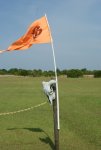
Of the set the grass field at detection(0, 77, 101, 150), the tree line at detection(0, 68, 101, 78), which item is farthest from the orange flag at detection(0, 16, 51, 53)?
the tree line at detection(0, 68, 101, 78)

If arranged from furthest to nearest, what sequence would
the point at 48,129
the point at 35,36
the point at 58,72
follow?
1. the point at 58,72
2. the point at 48,129
3. the point at 35,36

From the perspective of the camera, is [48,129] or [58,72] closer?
[48,129]

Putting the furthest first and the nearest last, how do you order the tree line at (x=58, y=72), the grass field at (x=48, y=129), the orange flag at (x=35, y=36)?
the tree line at (x=58, y=72)
the grass field at (x=48, y=129)
the orange flag at (x=35, y=36)

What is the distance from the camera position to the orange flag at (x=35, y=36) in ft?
31.1

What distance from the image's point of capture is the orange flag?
9.48 m

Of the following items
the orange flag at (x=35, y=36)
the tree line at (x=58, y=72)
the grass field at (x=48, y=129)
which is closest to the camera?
the orange flag at (x=35, y=36)

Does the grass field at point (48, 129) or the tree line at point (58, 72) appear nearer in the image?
the grass field at point (48, 129)

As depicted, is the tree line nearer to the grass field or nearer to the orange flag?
the grass field

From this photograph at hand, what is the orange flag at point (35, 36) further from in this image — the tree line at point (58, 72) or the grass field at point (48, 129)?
the tree line at point (58, 72)

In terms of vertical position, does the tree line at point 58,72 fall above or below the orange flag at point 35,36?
below

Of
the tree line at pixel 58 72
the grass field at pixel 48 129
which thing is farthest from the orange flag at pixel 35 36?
the tree line at pixel 58 72

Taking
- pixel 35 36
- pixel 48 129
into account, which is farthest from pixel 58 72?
pixel 35 36

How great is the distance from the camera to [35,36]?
9578 mm

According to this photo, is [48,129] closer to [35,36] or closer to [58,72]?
[35,36]
